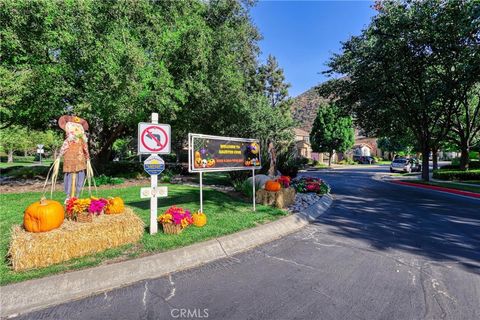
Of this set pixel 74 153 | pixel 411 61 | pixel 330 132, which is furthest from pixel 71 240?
pixel 330 132

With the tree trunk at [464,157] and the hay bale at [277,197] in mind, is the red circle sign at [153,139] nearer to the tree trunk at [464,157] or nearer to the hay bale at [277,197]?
the hay bale at [277,197]

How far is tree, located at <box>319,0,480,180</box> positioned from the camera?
46.5ft

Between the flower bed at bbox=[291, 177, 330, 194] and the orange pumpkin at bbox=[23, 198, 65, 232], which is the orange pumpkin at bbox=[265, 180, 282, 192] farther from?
the orange pumpkin at bbox=[23, 198, 65, 232]

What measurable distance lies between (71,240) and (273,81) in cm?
4588

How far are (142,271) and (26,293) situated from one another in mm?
1359

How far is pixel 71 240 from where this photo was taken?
14.0ft

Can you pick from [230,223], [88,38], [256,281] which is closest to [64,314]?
[256,281]

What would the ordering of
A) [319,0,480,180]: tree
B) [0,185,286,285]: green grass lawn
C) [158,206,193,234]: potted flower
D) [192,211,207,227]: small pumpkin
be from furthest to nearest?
[319,0,480,180]: tree → [192,211,207,227]: small pumpkin → [158,206,193,234]: potted flower → [0,185,286,285]: green grass lawn

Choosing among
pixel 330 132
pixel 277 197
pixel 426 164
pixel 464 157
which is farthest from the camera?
pixel 330 132

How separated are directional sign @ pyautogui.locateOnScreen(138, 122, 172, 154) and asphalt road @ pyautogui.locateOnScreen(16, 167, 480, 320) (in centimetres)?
241

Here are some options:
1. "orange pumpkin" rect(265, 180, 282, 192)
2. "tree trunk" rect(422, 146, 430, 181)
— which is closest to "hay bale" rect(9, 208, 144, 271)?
"orange pumpkin" rect(265, 180, 282, 192)

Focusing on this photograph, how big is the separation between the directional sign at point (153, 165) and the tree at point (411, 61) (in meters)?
14.8

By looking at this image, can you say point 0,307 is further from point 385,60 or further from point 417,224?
point 385,60

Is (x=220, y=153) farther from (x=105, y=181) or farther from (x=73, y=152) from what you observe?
(x=105, y=181)
